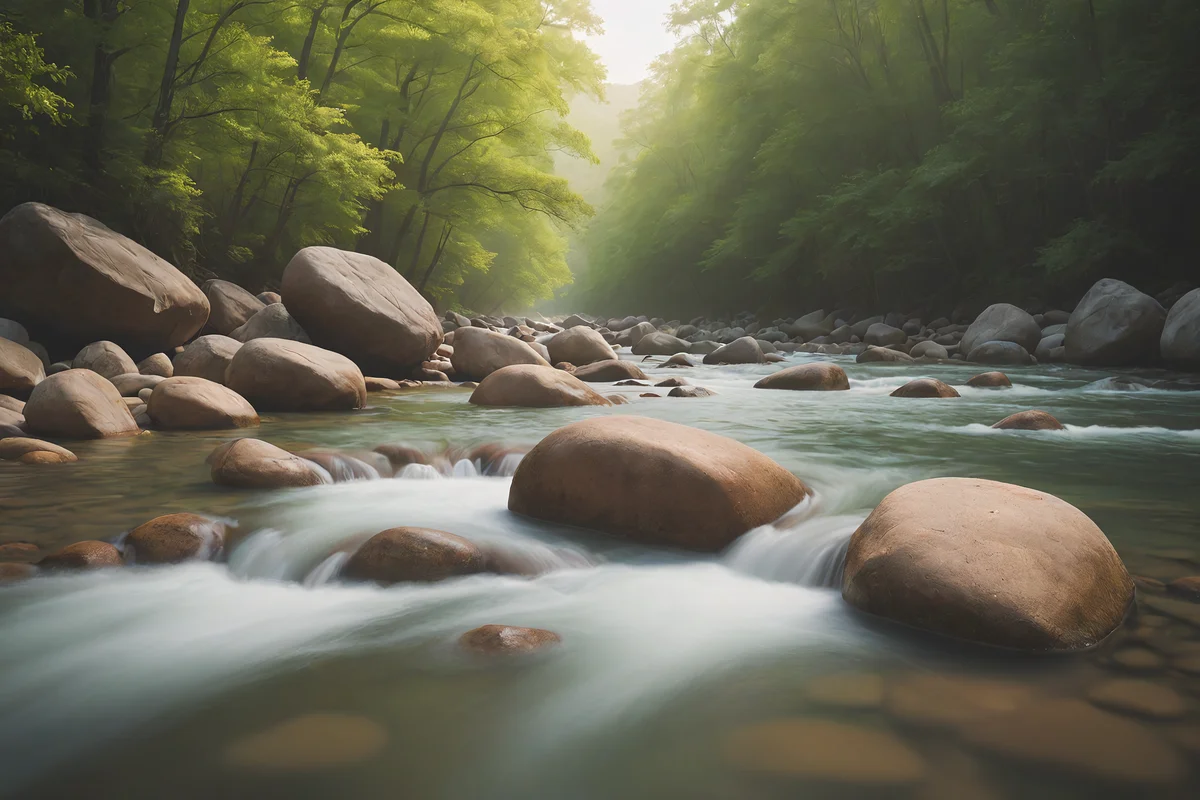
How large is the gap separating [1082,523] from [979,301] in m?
19.6

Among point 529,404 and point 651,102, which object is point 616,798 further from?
point 651,102

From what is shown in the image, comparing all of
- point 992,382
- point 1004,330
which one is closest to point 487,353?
point 992,382

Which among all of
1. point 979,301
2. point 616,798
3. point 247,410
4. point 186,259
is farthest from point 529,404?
point 979,301

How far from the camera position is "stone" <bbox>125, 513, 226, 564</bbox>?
2867 millimetres

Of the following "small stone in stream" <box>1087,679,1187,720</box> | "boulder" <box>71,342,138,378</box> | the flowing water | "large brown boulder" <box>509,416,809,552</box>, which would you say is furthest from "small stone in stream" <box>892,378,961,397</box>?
"boulder" <box>71,342,138,378</box>

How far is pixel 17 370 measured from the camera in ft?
19.6

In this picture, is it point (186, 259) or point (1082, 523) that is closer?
point (1082, 523)

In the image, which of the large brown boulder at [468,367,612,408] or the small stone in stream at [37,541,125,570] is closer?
the small stone in stream at [37,541,125,570]

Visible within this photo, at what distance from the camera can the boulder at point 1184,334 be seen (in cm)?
977

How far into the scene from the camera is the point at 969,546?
2191 millimetres

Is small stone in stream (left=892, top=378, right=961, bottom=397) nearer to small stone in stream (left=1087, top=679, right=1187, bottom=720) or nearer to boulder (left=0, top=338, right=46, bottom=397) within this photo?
small stone in stream (left=1087, top=679, right=1187, bottom=720)

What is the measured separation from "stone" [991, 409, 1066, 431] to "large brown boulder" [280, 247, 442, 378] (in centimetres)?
644

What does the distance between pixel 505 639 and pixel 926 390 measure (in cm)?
757

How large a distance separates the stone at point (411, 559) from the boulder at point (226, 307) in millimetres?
8130
